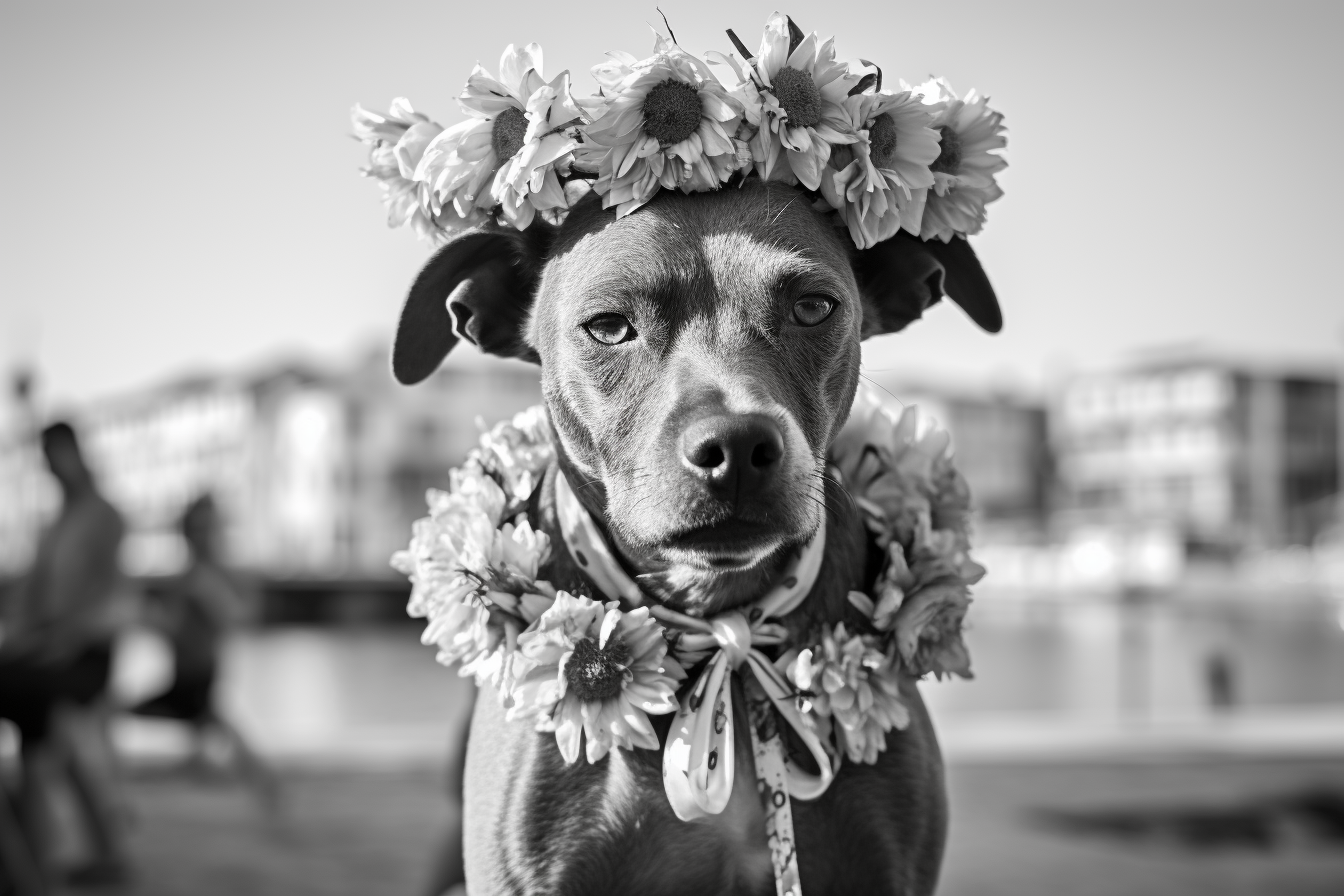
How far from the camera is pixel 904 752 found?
2109mm

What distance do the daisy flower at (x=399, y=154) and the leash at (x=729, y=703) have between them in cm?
50

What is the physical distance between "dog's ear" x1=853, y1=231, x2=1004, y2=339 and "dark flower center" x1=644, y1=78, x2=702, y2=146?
1.45 feet

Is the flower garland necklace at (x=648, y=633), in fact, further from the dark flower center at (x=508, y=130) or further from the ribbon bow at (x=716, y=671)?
the dark flower center at (x=508, y=130)

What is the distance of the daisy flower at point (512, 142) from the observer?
1.90 m

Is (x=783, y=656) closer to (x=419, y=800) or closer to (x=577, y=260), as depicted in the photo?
(x=577, y=260)

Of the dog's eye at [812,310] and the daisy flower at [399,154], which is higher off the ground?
the daisy flower at [399,154]

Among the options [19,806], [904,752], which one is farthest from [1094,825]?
[904,752]

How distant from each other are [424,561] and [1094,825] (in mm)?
6521

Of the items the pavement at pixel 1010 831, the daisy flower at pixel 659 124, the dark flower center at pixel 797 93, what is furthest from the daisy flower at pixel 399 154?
the pavement at pixel 1010 831

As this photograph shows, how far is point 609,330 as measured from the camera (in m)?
1.96

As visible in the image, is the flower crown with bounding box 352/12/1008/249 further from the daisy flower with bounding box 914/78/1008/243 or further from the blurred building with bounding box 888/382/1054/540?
the blurred building with bounding box 888/382/1054/540

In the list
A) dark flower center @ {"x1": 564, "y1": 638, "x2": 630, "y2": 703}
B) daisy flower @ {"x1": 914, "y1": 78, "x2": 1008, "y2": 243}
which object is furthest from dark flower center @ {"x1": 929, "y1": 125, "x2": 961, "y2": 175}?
dark flower center @ {"x1": 564, "y1": 638, "x2": 630, "y2": 703}

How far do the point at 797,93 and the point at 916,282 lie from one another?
47 cm

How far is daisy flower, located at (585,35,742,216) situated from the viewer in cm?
187
